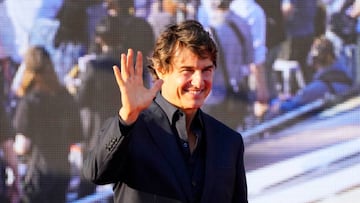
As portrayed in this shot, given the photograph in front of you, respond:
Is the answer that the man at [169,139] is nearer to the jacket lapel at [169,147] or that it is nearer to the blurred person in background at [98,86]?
the jacket lapel at [169,147]

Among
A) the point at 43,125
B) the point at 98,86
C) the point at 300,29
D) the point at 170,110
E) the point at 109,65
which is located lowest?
the point at 43,125

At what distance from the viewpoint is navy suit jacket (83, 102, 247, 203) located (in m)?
1.65

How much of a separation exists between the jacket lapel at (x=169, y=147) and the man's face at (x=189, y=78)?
70 millimetres

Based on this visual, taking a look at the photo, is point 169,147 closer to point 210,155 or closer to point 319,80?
point 210,155

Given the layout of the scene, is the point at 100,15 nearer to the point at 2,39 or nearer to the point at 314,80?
the point at 2,39

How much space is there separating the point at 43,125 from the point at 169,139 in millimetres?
2606

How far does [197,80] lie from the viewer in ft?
5.57

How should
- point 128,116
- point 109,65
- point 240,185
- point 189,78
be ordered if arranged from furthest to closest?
point 109,65, point 240,185, point 189,78, point 128,116

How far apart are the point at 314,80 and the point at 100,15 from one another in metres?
1.27

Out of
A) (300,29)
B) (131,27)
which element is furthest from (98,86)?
(300,29)

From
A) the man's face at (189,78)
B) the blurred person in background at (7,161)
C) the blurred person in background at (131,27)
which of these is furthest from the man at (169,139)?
the blurred person in background at (7,161)

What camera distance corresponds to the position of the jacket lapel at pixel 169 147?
5.65ft

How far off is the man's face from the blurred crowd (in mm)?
2479

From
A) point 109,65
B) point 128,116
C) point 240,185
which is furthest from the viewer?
point 109,65
